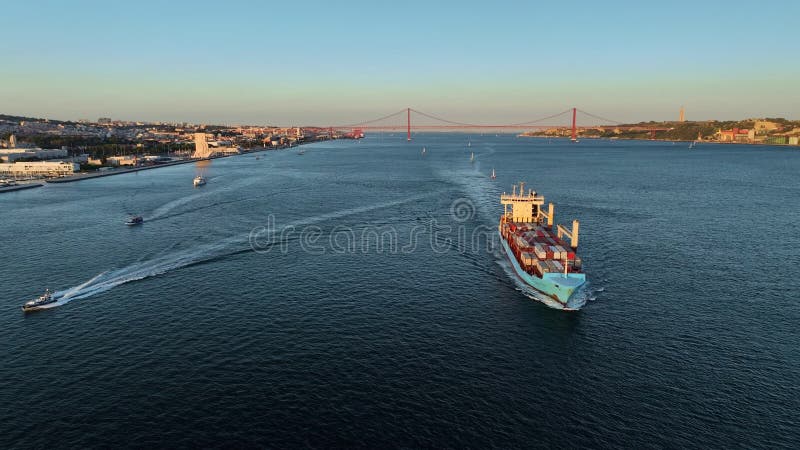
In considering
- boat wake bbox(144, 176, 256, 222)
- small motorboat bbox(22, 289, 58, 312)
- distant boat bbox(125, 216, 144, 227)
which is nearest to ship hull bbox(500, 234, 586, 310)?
small motorboat bbox(22, 289, 58, 312)

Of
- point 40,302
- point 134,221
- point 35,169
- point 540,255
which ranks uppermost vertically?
point 35,169

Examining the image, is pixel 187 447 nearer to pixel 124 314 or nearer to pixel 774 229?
pixel 124 314

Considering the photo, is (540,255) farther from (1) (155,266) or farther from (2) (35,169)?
(2) (35,169)

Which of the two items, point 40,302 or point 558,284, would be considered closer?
point 40,302

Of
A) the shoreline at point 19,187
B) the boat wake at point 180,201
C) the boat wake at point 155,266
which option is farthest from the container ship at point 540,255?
the shoreline at point 19,187

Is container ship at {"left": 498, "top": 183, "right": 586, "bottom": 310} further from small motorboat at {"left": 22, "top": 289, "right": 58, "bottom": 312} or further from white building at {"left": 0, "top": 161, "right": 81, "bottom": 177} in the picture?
white building at {"left": 0, "top": 161, "right": 81, "bottom": 177}

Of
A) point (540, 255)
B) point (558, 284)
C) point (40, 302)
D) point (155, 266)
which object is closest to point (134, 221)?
point (155, 266)
